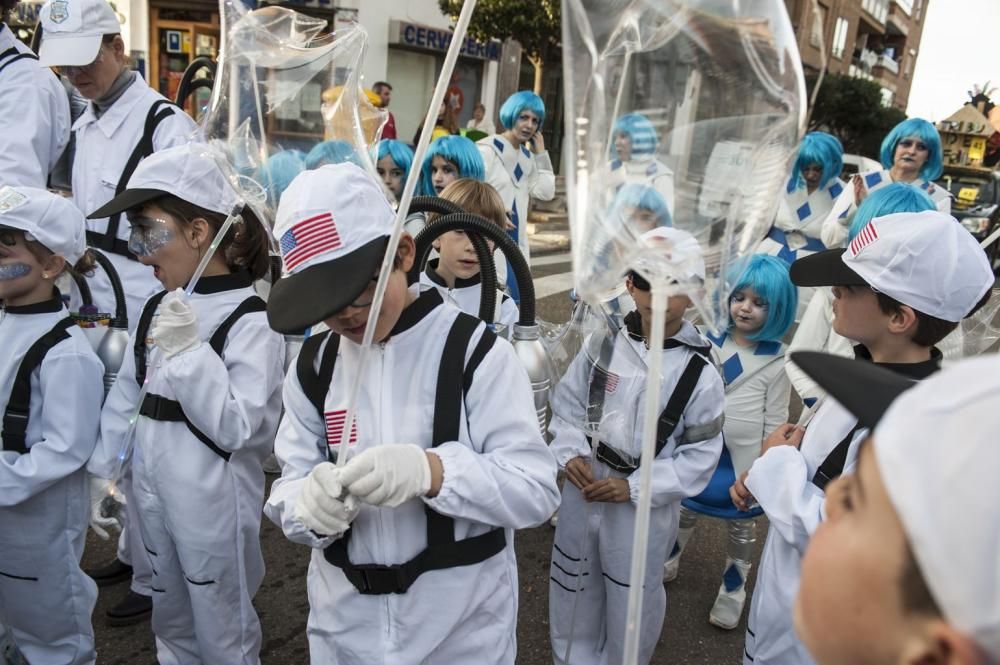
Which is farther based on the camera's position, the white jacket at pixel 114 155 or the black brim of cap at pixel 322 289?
the white jacket at pixel 114 155

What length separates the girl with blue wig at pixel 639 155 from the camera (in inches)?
43.1

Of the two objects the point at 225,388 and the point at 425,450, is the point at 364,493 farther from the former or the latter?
the point at 225,388

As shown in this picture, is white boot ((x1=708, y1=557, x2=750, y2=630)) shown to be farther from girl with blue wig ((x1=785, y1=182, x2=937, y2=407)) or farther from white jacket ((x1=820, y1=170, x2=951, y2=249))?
white jacket ((x1=820, y1=170, x2=951, y2=249))

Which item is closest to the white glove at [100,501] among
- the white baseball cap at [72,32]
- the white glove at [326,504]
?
the white glove at [326,504]

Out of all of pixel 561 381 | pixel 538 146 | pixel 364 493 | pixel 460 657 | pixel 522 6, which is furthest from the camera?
pixel 522 6

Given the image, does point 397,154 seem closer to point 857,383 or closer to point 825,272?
point 825,272

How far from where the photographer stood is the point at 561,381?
8.11ft

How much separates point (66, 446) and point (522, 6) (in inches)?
470

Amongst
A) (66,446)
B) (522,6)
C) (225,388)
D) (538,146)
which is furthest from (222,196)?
(522,6)

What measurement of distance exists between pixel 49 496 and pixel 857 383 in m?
2.31

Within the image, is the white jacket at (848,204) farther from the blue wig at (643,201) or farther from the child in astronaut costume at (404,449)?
the blue wig at (643,201)

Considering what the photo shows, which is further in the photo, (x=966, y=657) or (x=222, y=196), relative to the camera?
(x=222, y=196)

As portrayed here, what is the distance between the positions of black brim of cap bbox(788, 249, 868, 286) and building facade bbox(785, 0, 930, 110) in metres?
29.3

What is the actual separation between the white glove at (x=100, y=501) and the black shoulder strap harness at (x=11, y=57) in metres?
2.08
